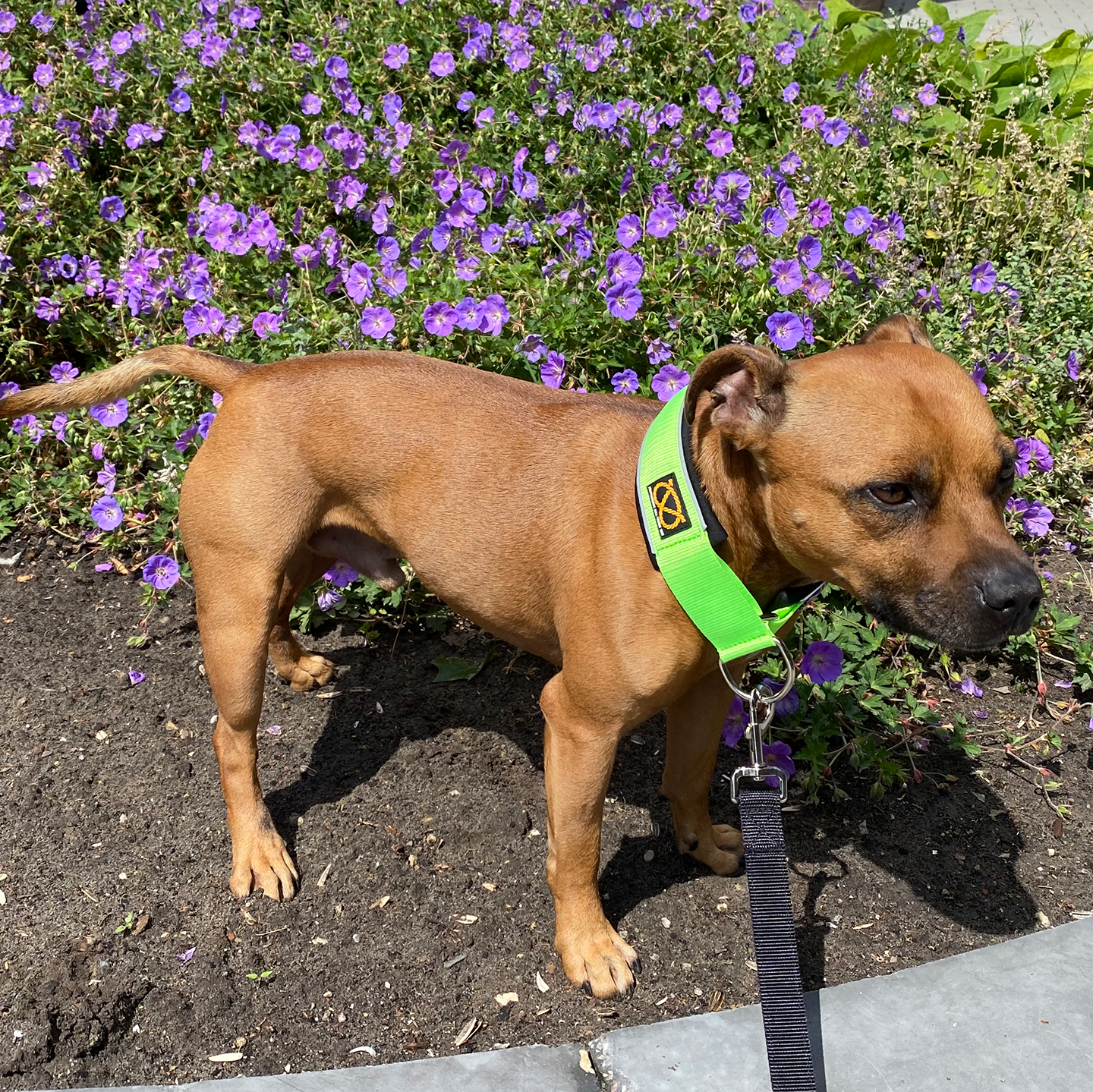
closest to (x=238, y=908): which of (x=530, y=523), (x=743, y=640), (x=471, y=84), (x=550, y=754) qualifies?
(x=550, y=754)

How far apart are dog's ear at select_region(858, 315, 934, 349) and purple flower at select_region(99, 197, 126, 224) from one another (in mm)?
4216

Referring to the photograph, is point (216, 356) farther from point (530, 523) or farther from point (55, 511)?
point (55, 511)

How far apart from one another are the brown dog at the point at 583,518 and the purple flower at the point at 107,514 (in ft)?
4.02

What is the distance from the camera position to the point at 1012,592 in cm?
234

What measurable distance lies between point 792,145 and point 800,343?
5.10ft

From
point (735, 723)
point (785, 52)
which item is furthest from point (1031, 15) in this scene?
point (735, 723)

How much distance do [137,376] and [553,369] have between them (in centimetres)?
165

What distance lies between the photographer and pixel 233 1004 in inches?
124

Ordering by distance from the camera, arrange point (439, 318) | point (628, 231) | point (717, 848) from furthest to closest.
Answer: point (628, 231) → point (439, 318) → point (717, 848)

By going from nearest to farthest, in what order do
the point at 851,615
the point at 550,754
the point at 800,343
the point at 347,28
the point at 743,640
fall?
1. the point at 743,640
2. the point at 550,754
3. the point at 851,615
4. the point at 800,343
5. the point at 347,28

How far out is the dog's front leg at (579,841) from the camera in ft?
9.80

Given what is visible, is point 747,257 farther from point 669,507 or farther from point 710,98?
point 669,507

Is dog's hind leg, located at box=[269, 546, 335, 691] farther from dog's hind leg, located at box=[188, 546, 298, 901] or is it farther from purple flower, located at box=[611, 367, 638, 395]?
purple flower, located at box=[611, 367, 638, 395]

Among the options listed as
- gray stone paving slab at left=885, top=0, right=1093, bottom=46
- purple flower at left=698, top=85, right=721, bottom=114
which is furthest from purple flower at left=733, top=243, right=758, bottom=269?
gray stone paving slab at left=885, top=0, right=1093, bottom=46
